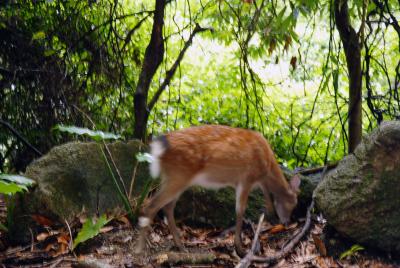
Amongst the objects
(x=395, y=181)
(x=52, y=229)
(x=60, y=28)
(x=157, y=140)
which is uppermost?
(x=60, y=28)

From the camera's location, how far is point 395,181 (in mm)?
4332

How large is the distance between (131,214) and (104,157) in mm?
602

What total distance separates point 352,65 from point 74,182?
3433mm

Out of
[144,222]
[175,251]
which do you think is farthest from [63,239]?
[175,251]

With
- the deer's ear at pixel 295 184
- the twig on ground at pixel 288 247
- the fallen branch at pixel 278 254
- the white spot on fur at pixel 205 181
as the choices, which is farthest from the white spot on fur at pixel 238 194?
the deer's ear at pixel 295 184

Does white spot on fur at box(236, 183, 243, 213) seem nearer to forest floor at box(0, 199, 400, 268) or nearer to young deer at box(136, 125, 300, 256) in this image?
young deer at box(136, 125, 300, 256)

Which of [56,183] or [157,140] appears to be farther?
[56,183]

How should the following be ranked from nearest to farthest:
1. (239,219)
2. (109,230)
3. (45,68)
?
(239,219)
(109,230)
(45,68)

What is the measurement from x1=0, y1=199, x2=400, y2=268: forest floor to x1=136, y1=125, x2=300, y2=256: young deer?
18 cm

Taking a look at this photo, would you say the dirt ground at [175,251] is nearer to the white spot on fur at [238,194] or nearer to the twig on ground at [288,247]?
the twig on ground at [288,247]

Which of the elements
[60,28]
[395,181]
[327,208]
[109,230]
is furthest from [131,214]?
[60,28]

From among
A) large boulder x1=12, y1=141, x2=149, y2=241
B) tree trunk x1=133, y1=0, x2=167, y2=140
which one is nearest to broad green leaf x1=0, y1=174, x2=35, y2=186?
large boulder x1=12, y1=141, x2=149, y2=241

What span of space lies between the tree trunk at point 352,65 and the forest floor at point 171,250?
1544 mm

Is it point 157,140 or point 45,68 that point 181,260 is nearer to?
point 157,140
